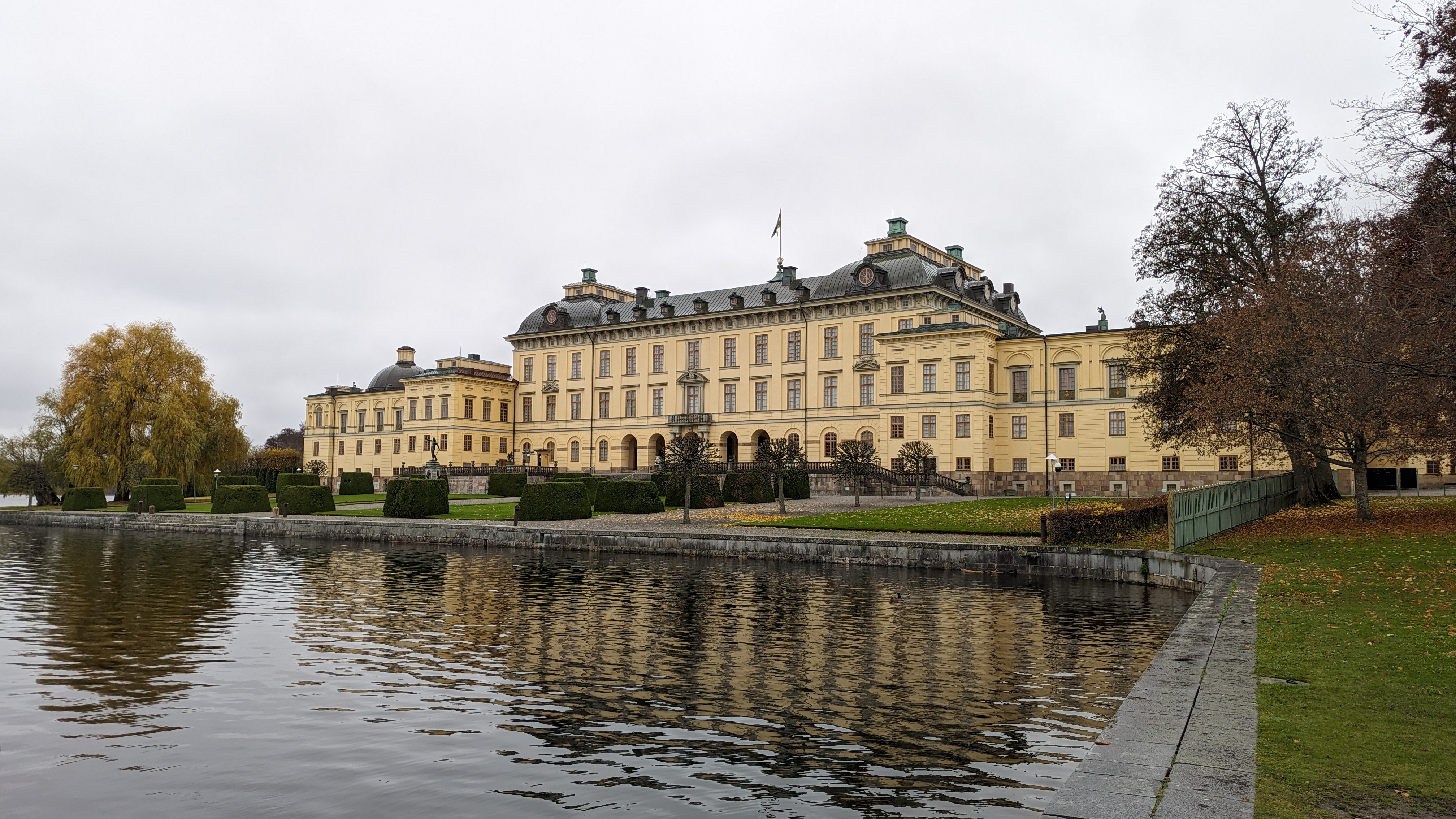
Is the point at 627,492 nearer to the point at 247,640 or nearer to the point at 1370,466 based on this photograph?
the point at 247,640

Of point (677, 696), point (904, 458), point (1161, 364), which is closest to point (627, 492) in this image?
point (904, 458)

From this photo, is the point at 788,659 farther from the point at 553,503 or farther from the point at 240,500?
the point at 240,500

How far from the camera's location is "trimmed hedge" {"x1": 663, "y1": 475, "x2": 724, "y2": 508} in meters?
38.2

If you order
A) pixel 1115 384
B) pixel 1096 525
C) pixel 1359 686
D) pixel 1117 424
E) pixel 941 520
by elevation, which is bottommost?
pixel 1359 686

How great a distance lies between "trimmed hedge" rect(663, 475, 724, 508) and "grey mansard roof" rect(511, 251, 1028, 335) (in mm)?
19518

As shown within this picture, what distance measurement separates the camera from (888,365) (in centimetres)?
5297

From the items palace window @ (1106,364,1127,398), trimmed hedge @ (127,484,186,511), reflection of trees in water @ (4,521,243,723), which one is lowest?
reflection of trees in water @ (4,521,243,723)

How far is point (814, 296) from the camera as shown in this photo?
57.8m

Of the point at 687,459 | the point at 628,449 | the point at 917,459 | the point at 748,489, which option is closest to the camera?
the point at 687,459

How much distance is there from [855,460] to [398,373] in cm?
5274

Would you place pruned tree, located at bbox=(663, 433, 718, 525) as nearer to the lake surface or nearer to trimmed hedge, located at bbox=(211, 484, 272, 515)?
the lake surface

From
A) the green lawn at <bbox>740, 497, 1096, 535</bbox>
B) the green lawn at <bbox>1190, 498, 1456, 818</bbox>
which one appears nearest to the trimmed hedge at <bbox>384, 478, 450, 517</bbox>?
the green lawn at <bbox>740, 497, 1096, 535</bbox>

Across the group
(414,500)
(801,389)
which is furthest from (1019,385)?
(414,500)

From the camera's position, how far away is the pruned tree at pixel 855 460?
38094mm
